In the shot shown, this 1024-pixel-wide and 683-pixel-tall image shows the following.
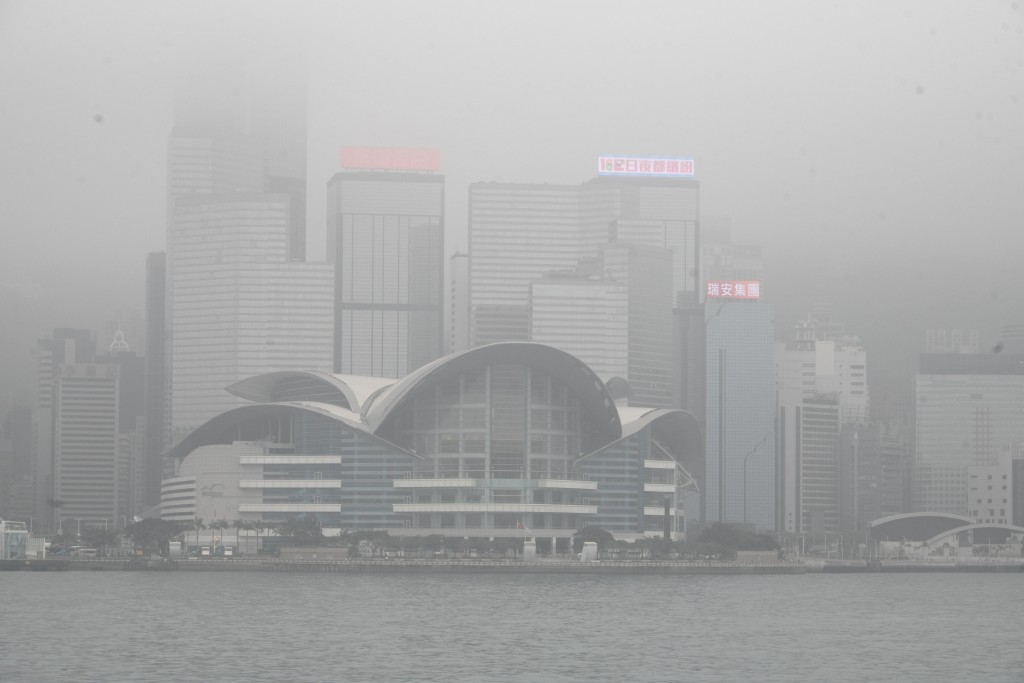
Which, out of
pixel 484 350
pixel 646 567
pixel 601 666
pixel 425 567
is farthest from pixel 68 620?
pixel 484 350

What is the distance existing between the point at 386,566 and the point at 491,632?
6049cm

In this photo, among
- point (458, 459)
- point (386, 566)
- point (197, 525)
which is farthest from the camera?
point (458, 459)

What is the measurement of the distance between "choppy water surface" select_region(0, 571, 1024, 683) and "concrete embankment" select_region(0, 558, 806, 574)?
52.3 ft

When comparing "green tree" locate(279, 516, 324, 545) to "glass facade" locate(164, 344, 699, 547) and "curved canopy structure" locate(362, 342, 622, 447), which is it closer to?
"glass facade" locate(164, 344, 699, 547)

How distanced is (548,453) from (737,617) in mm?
74885

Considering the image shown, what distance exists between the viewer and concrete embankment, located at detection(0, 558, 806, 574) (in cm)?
13912

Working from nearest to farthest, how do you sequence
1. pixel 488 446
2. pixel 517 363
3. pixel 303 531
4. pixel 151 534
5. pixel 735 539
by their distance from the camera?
1. pixel 735 539
2. pixel 303 531
3. pixel 151 534
4. pixel 517 363
5. pixel 488 446

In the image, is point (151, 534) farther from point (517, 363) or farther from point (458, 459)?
point (517, 363)

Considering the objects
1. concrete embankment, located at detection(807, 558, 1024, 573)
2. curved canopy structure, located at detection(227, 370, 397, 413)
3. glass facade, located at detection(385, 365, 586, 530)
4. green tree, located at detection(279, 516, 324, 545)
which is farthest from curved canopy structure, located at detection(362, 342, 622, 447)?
concrete embankment, located at detection(807, 558, 1024, 573)

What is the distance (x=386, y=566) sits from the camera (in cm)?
13875

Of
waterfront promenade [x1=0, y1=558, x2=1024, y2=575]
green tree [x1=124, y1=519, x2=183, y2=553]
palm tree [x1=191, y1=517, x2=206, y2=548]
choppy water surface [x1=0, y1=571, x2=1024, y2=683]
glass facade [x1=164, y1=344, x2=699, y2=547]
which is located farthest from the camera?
glass facade [x1=164, y1=344, x2=699, y2=547]

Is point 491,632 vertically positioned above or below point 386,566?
below

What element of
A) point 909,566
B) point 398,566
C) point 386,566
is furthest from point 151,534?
point 909,566

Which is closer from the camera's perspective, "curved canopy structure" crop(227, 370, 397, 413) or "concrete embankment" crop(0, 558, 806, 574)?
"concrete embankment" crop(0, 558, 806, 574)
